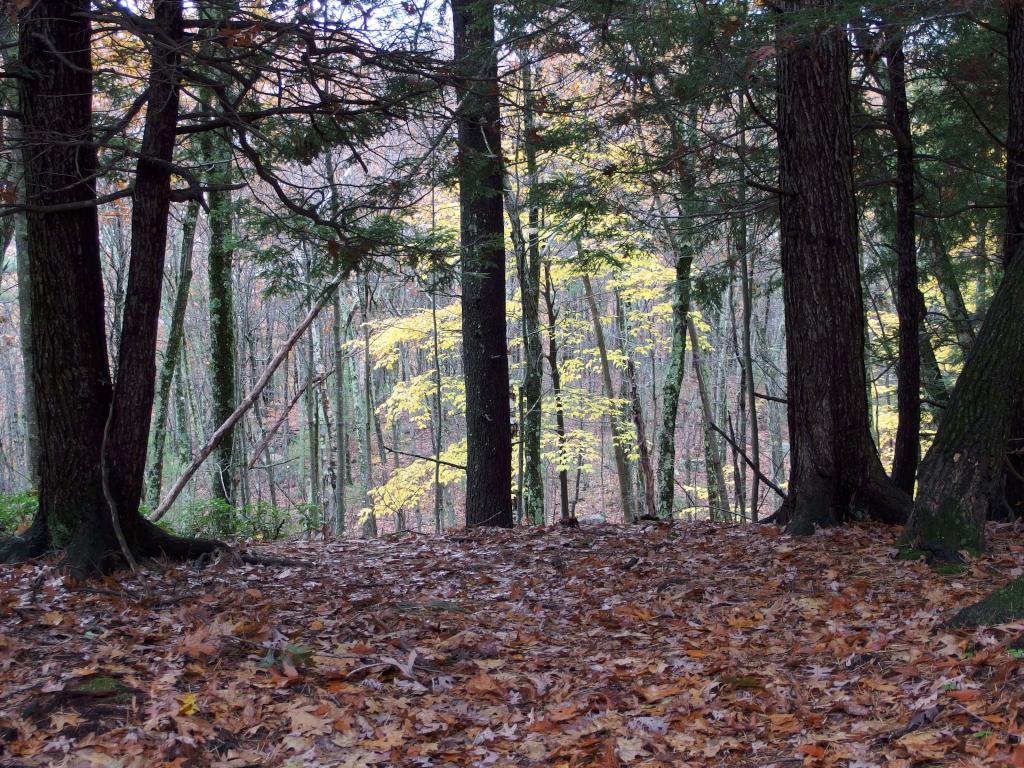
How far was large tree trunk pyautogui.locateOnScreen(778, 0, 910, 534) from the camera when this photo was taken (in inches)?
292

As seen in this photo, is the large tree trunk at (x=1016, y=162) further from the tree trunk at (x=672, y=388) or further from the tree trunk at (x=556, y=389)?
the tree trunk at (x=556, y=389)

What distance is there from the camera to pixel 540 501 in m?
14.3

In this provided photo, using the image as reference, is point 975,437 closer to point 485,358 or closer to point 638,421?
point 485,358

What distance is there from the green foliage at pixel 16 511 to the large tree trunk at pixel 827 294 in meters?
8.05

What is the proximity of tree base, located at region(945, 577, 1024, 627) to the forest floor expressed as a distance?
0.16 metres

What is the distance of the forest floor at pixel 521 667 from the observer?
3320 millimetres

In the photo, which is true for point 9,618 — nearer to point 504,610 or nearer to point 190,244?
point 504,610

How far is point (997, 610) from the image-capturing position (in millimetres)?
4176

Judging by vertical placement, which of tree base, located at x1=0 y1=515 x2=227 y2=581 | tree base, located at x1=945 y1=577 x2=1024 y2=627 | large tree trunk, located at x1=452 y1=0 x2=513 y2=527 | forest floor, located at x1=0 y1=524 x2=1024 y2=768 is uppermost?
large tree trunk, located at x1=452 y1=0 x2=513 y2=527

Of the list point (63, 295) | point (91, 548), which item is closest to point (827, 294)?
point (63, 295)

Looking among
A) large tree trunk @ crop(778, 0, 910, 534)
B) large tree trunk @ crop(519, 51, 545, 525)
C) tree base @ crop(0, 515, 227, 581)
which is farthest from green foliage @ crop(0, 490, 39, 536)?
large tree trunk @ crop(778, 0, 910, 534)

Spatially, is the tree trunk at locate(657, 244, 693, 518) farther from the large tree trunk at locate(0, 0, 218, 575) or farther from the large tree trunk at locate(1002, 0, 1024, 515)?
the large tree trunk at locate(0, 0, 218, 575)

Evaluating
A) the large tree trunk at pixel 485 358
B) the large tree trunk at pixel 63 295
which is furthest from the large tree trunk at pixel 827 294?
the large tree trunk at pixel 63 295

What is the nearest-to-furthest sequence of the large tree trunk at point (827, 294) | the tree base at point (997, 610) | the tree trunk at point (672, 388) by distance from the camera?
the tree base at point (997, 610)
the large tree trunk at point (827, 294)
the tree trunk at point (672, 388)
